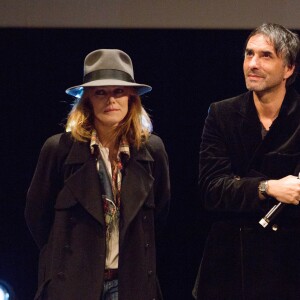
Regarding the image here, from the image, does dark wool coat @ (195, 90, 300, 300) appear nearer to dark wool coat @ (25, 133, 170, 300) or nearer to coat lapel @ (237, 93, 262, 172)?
coat lapel @ (237, 93, 262, 172)

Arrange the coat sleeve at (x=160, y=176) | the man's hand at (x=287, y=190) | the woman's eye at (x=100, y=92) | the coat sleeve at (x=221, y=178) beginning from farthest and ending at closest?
the coat sleeve at (x=160, y=176) < the woman's eye at (x=100, y=92) < the coat sleeve at (x=221, y=178) < the man's hand at (x=287, y=190)

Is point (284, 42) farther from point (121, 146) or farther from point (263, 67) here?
point (121, 146)

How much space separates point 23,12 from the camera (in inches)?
132

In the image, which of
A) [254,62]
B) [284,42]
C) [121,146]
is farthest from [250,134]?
[121,146]

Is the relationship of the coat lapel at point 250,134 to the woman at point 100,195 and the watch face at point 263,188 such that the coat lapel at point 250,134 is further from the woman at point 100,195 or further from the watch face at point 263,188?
the woman at point 100,195

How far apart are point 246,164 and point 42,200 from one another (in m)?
0.81

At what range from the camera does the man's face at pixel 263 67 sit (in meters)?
2.60

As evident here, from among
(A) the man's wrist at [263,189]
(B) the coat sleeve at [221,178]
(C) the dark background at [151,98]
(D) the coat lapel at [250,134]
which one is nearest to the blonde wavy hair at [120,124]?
(B) the coat sleeve at [221,178]

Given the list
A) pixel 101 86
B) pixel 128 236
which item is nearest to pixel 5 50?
pixel 101 86

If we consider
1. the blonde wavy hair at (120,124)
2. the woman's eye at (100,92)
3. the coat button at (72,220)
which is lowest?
the coat button at (72,220)

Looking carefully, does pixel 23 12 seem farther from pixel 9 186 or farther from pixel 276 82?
pixel 276 82

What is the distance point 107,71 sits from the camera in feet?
8.65

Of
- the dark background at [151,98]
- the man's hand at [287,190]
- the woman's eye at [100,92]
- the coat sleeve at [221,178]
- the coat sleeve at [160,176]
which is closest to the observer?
the man's hand at [287,190]

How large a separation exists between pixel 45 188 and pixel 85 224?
0.24 metres
